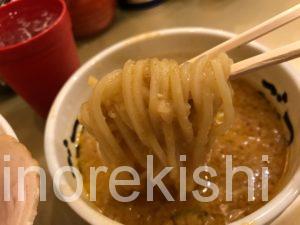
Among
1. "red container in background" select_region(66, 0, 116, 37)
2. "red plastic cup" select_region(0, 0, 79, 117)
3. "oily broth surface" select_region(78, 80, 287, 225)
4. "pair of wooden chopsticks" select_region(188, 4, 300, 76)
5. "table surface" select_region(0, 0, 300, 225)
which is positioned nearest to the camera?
"pair of wooden chopsticks" select_region(188, 4, 300, 76)

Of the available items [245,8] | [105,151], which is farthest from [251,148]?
[245,8]

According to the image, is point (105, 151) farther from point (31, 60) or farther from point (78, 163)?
point (31, 60)

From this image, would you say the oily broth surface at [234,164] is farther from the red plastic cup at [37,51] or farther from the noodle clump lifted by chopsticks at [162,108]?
the red plastic cup at [37,51]

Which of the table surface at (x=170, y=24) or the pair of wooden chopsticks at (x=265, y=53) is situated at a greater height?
the pair of wooden chopsticks at (x=265, y=53)

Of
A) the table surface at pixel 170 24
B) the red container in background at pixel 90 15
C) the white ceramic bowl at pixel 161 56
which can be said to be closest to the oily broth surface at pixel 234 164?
the white ceramic bowl at pixel 161 56

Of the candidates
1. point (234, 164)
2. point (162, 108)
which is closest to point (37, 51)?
point (162, 108)

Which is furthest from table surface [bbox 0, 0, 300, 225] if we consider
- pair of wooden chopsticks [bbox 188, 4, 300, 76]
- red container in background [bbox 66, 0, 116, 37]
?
pair of wooden chopsticks [bbox 188, 4, 300, 76]

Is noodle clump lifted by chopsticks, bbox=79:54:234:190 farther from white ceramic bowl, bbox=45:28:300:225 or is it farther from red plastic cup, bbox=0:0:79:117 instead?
red plastic cup, bbox=0:0:79:117
